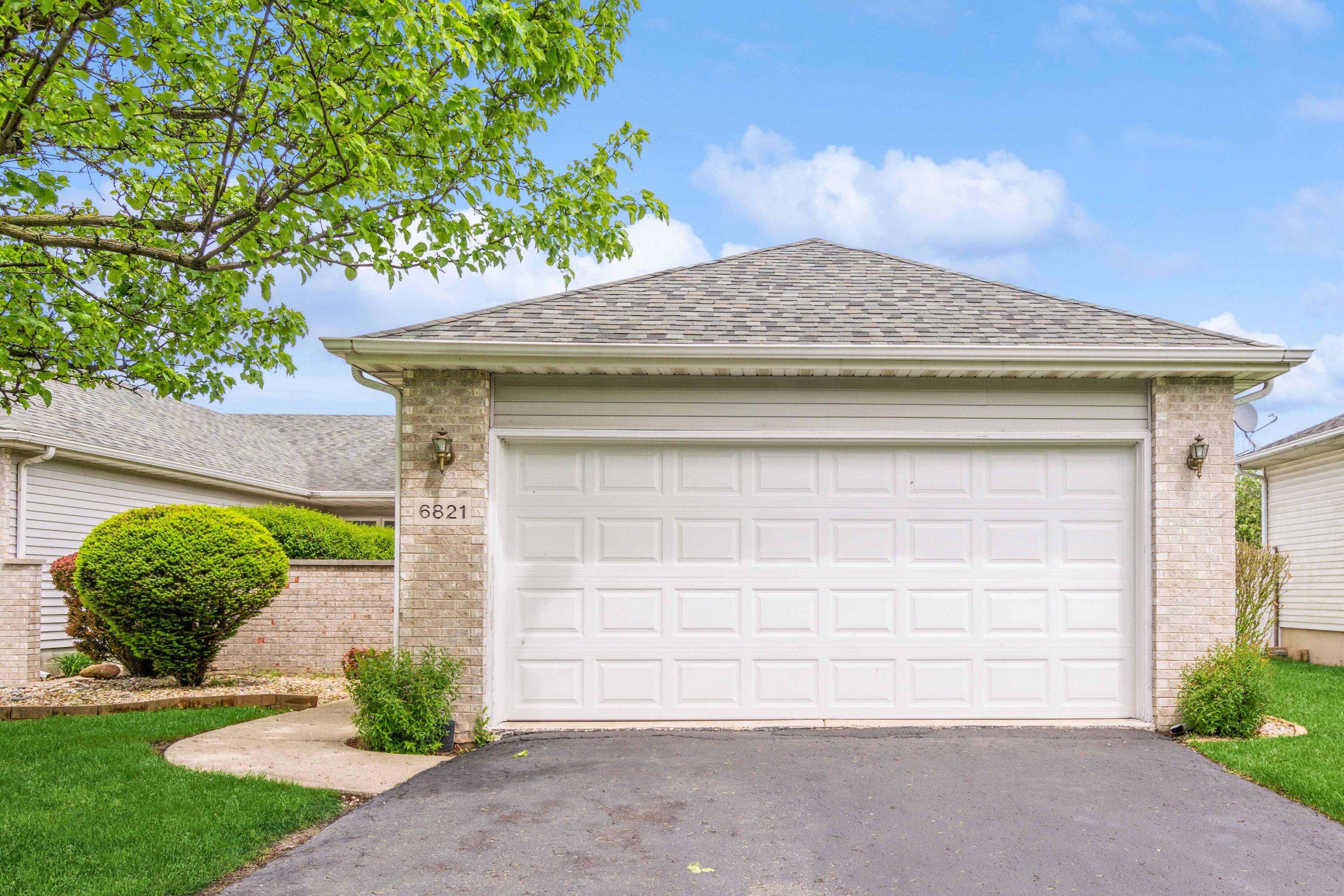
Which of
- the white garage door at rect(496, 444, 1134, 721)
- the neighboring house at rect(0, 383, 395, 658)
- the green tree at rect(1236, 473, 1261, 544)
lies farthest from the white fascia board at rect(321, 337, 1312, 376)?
the green tree at rect(1236, 473, 1261, 544)

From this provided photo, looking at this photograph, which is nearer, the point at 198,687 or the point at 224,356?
the point at 224,356

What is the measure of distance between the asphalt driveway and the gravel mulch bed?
4812mm

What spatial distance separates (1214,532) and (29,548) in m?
14.0

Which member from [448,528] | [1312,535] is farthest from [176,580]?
[1312,535]

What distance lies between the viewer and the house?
721cm

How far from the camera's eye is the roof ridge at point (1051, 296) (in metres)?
7.43

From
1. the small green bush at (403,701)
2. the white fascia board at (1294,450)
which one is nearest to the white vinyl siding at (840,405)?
the small green bush at (403,701)

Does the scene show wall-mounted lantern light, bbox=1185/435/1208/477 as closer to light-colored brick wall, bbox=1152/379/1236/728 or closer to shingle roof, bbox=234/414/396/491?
light-colored brick wall, bbox=1152/379/1236/728

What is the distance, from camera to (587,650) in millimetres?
7293

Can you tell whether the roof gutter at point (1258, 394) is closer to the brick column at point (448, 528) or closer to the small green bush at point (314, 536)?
the brick column at point (448, 528)

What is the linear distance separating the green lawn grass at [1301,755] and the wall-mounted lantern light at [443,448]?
615 cm

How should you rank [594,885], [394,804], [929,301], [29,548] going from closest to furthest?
1. [594,885]
2. [394,804]
3. [929,301]
4. [29,548]

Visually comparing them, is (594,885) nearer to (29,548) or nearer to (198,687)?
(198,687)

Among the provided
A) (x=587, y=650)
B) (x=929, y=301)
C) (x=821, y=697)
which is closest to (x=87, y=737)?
(x=587, y=650)
